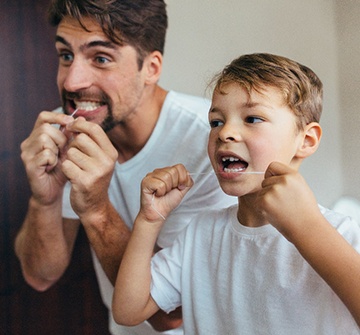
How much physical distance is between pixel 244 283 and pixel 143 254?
144 mm

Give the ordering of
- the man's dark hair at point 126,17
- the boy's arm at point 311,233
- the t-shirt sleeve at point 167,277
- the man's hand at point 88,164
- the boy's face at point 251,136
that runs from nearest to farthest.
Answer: the boy's arm at point 311,233 < the boy's face at point 251,136 < the t-shirt sleeve at point 167,277 < the man's hand at point 88,164 < the man's dark hair at point 126,17

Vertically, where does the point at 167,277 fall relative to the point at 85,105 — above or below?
below

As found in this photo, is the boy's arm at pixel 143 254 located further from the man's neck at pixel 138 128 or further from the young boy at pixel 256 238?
the man's neck at pixel 138 128

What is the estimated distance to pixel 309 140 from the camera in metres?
0.75

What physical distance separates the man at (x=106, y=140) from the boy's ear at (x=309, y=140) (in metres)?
0.26

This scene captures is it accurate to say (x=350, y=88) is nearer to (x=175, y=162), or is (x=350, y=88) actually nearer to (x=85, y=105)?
(x=175, y=162)

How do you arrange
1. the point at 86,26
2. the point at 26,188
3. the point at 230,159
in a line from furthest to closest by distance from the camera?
the point at 26,188 → the point at 86,26 → the point at 230,159

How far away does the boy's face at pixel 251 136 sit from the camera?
714 mm

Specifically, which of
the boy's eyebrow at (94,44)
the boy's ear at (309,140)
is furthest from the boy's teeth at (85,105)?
the boy's ear at (309,140)

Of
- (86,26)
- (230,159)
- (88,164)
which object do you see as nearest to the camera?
(230,159)

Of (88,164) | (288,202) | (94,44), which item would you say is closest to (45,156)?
(88,164)

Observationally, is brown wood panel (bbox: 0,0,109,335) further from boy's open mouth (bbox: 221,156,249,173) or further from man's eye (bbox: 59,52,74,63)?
boy's open mouth (bbox: 221,156,249,173)

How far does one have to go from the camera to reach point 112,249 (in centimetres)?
98

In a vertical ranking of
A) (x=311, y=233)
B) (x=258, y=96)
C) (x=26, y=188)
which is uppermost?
(x=258, y=96)
